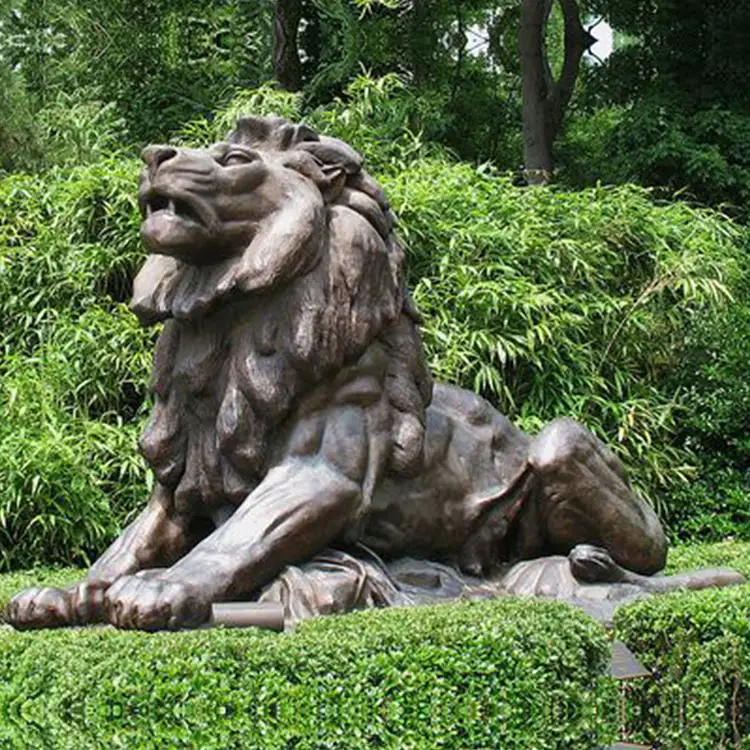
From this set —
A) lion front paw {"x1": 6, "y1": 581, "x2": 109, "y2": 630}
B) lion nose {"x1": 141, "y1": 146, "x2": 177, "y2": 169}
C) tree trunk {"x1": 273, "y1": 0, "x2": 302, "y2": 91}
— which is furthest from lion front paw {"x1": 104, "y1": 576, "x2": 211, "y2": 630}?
tree trunk {"x1": 273, "y1": 0, "x2": 302, "y2": 91}

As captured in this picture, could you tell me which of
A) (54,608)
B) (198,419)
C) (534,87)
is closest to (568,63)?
(534,87)

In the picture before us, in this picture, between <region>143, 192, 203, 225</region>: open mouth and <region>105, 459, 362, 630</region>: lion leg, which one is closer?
<region>105, 459, 362, 630</region>: lion leg

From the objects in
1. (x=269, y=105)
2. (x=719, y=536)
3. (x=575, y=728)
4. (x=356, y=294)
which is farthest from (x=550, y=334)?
(x=575, y=728)

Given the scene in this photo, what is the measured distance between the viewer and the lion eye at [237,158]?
4.08m

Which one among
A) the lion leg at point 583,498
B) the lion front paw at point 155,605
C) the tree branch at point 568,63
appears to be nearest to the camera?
the lion front paw at point 155,605

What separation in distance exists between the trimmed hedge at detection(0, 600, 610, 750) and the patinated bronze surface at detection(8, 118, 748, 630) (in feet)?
1.44

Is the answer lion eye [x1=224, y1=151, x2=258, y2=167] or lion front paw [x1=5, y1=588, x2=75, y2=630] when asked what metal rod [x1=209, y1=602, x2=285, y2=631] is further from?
lion eye [x1=224, y1=151, x2=258, y2=167]

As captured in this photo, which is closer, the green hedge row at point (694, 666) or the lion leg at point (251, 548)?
the lion leg at point (251, 548)

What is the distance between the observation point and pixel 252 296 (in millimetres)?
4020

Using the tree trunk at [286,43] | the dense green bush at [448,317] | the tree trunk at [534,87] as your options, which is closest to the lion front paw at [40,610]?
the dense green bush at [448,317]

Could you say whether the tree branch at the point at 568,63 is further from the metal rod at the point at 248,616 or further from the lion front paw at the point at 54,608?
the metal rod at the point at 248,616

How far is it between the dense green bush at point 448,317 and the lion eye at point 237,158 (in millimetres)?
3375

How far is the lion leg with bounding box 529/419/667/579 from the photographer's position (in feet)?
15.2

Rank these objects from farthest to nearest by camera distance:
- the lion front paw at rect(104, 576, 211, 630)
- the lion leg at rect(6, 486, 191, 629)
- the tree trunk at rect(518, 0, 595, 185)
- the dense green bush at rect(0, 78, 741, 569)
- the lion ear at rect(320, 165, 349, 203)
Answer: the tree trunk at rect(518, 0, 595, 185) → the dense green bush at rect(0, 78, 741, 569) → the lion ear at rect(320, 165, 349, 203) → the lion leg at rect(6, 486, 191, 629) → the lion front paw at rect(104, 576, 211, 630)
